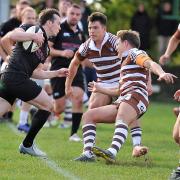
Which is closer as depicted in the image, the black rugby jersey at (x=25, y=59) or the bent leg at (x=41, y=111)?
the black rugby jersey at (x=25, y=59)

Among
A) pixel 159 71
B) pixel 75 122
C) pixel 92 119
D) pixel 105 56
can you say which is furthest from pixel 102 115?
pixel 75 122

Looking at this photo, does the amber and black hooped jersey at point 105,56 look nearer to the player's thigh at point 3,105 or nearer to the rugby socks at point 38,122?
the rugby socks at point 38,122

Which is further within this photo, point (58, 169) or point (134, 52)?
point (134, 52)

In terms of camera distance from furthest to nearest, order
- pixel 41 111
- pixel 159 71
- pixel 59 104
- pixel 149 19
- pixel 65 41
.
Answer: pixel 149 19, pixel 59 104, pixel 65 41, pixel 41 111, pixel 159 71

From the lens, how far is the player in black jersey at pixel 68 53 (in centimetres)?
1430

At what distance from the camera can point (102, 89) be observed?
11.1 metres

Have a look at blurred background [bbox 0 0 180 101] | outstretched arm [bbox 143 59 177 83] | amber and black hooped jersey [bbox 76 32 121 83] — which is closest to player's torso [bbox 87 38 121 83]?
amber and black hooped jersey [bbox 76 32 121 83]

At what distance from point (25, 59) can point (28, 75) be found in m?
0.22

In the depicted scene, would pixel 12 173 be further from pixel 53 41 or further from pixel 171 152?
pixel 53 41

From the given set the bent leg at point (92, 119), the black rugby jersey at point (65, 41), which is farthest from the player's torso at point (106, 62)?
the black rugby jersey at point (65, 41)

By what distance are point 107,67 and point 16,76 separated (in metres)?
1.71

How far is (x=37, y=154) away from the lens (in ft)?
37.5

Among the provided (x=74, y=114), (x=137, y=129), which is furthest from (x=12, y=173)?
(x=74, y=114)

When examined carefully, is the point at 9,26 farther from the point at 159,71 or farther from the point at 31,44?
the point at 159,71
